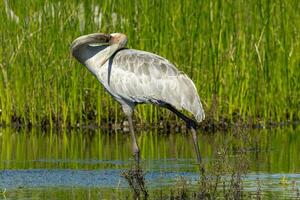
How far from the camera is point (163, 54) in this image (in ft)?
47.7

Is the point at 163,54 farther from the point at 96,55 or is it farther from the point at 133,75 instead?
the point at 133,75

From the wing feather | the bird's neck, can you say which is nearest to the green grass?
the bird's neck

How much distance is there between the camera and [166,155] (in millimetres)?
12117

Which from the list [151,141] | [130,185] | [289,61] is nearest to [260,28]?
[289,61]

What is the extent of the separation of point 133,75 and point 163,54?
347cm

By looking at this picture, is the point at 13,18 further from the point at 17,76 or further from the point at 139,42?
the point at 139,42

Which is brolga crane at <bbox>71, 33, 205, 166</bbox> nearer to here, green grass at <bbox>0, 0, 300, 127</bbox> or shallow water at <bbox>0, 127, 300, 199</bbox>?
shallow water at <bbox>0, 127, 300, 199</bbox>

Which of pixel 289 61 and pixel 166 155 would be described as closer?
pixel 166 155

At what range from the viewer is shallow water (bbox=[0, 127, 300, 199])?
942 centimetres

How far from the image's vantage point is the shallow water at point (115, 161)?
30.9 ft

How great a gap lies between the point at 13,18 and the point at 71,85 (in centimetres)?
123

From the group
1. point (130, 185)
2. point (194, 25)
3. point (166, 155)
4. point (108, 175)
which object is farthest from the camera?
point (194, 25)

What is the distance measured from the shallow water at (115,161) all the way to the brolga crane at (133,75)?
1.95ft

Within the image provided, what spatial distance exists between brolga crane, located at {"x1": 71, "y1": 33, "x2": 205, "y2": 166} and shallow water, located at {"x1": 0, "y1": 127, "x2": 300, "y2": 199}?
1.95 feet
